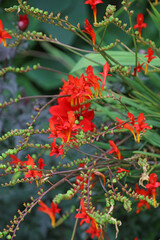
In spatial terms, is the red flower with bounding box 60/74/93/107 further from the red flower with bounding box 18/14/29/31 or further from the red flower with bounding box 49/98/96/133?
the red flower with bounding box 18/14/29/31

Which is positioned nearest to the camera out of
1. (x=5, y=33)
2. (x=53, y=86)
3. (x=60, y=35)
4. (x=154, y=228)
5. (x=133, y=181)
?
(x=5, y=33)

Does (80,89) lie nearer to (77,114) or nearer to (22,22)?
(77,114)

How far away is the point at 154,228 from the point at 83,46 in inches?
28.2

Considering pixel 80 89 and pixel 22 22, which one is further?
pixel 22 22

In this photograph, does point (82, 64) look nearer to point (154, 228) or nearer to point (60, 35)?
point (154, 228)

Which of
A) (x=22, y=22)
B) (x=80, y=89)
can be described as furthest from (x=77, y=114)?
(x=22, y=22)

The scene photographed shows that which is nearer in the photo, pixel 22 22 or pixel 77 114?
pixel 77 114

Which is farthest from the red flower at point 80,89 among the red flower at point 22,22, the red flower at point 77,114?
the red flower at point 22,22

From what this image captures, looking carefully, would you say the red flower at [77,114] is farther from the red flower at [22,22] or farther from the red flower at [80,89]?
the red flower at [22,22]

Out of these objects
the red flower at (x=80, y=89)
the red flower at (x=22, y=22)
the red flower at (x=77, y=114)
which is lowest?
the red flower at (x=77, y=114)

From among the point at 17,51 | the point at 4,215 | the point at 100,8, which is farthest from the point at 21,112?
the point at 100,8

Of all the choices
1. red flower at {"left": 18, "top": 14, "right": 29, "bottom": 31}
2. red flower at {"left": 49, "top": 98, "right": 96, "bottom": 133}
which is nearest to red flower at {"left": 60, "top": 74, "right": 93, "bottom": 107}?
red flower at {"left": 49, "top": 98, "right": 96, "bottom": 133}

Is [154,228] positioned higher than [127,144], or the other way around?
[127,144]

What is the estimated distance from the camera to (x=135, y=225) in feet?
2.68
